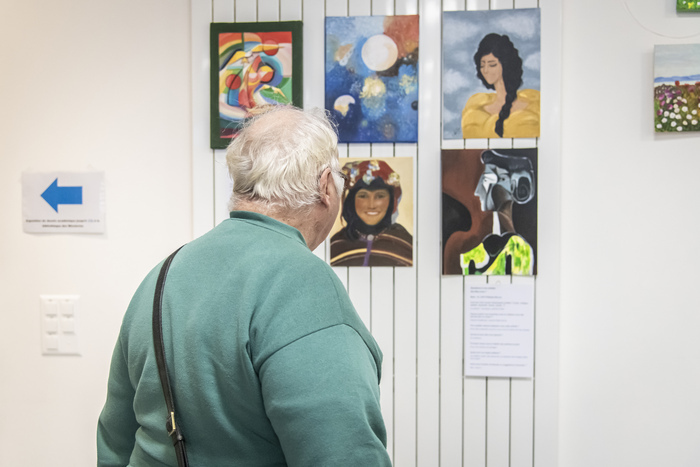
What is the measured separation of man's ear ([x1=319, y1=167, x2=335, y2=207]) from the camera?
3.08ft

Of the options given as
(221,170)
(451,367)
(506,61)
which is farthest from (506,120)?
(221,170)

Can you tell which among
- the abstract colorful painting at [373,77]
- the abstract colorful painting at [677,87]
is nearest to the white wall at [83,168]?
the abstract colorful painting at [373,77]

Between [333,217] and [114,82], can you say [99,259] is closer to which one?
[114,82]

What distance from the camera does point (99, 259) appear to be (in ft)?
5.68

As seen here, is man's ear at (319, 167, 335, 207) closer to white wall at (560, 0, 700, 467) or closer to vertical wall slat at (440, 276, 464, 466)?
vertical wall slat at (440, 276, 464, 466)

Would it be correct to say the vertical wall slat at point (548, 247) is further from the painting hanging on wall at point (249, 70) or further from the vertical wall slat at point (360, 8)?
the painting hanging on wall at point (249, 70)

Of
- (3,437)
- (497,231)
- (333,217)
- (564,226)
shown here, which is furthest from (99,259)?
(564,226)

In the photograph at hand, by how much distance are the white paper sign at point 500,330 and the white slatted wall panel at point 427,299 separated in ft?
0.07

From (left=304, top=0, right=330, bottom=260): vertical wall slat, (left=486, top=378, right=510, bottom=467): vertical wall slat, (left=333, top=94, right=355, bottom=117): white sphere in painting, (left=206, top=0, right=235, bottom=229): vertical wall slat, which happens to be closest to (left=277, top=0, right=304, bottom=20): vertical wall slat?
(left=304, top=0, right=330, bottom=260): vertical wall slat

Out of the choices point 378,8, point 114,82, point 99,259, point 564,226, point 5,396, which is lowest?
point 5,396

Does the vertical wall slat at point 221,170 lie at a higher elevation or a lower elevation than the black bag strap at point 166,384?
higher

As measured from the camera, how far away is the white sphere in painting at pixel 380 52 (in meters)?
1.62

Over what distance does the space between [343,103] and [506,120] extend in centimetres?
45

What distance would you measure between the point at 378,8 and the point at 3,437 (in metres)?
1.67
